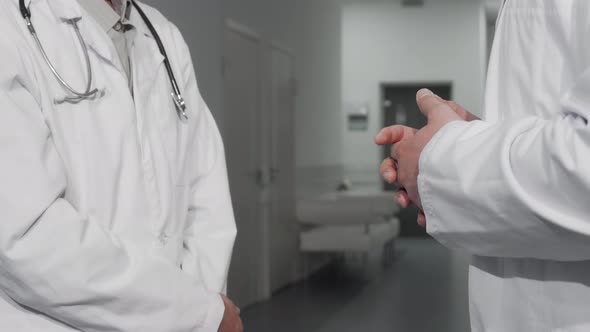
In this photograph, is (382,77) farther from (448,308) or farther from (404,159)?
(404,159)

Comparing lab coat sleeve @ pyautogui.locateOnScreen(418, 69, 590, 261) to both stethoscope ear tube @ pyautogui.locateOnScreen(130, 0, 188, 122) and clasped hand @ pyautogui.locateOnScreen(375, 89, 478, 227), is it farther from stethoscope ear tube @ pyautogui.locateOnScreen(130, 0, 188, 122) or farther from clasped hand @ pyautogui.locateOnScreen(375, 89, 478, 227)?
stethoscope ear tube @ pyautogui.locateOnScreen(130, 0, 188, 122)

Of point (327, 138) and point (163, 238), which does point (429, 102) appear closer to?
point (163, 238)

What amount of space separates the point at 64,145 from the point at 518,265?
2.70ft

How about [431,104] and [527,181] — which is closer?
[527,181]

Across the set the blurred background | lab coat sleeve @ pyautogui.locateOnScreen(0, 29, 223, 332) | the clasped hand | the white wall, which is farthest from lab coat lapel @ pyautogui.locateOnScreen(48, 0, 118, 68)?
the white wall

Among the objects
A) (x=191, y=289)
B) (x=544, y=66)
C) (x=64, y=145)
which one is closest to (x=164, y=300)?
(x=191, y=289)

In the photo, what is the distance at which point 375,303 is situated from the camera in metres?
5.32

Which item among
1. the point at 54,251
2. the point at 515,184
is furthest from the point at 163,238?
the point at 515,184

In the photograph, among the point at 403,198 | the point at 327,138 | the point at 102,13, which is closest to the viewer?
the point at 403,198

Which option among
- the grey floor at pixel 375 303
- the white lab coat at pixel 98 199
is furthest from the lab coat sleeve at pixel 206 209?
the grey floor at pixel 375 303

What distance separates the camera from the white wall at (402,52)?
945cm

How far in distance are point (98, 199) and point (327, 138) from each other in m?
6.92

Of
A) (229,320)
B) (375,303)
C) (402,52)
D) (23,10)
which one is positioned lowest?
(375,303)

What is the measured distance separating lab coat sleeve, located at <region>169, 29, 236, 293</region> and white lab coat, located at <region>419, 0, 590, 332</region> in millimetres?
715
